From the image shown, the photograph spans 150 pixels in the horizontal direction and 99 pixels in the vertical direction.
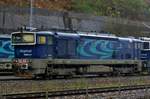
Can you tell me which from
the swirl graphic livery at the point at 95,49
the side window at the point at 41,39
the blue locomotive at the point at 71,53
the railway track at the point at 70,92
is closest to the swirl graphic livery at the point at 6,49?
the swirl graphic livery at the point at 95,49

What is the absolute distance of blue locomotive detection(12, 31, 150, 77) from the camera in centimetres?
3247

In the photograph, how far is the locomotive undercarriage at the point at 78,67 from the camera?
3197 centimetres

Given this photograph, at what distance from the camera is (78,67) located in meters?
35.6

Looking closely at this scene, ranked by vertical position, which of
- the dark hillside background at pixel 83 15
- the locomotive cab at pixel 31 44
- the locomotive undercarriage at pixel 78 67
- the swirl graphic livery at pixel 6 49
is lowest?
the locomotive undercarriage at pixel 78 67

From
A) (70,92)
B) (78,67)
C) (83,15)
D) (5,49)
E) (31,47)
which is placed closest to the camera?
(70,92)

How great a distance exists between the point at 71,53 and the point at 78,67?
122cm

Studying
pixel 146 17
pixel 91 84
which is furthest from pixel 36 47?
pixel 146 17

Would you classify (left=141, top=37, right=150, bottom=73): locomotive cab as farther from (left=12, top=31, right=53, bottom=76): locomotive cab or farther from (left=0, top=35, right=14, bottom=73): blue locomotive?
(left=12, top=31, right=53, bottom=76): locomotive cab

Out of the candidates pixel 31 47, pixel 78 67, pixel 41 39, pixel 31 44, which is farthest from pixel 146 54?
pixel 31 44

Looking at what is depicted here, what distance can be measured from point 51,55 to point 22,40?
231cm

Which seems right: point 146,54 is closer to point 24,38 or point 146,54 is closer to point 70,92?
point 24,38

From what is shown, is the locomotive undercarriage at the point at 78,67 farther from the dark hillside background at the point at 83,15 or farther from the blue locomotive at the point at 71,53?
the dark hillside background at the point at 83,15

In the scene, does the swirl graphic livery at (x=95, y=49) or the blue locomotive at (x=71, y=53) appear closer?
the blue locomotive at (x=71, y=53)

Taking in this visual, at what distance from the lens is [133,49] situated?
4269 cm
